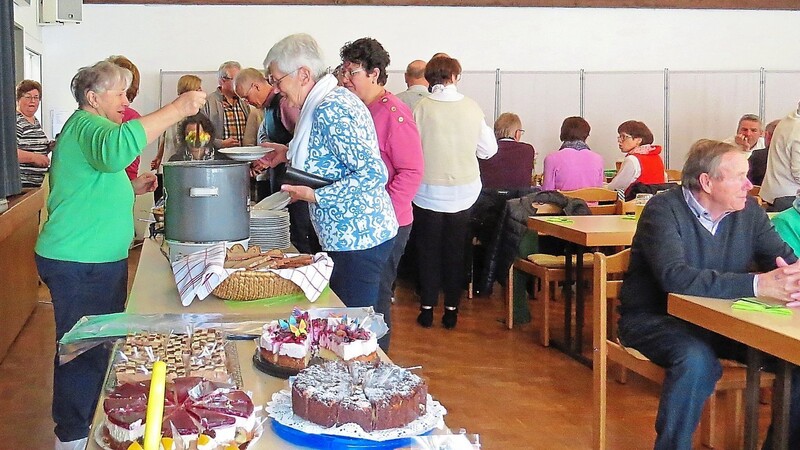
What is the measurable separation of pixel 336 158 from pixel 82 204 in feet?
2.52

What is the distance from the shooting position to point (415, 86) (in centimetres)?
546

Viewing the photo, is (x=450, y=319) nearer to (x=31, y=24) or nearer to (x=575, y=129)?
(x=575, y=129)

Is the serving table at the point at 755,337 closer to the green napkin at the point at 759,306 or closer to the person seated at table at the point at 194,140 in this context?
the green napkin at the point at 759,306

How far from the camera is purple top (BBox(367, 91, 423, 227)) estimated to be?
3.25m

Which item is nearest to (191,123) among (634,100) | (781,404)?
(781,404)

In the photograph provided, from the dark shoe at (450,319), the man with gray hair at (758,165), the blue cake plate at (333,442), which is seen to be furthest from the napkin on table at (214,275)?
the man with gray hair at (758,165)

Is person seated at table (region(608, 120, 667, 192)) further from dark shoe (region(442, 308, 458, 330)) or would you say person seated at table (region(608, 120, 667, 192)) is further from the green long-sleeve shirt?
the green long-sleeve shirt

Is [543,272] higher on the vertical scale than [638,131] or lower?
lower

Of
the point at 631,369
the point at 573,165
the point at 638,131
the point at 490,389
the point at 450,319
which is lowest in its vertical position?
the point at 490,389

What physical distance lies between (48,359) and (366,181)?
2.68 meters

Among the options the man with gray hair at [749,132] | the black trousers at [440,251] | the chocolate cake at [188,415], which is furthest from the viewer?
the man with gray hair at [749,132]

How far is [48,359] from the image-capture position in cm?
457

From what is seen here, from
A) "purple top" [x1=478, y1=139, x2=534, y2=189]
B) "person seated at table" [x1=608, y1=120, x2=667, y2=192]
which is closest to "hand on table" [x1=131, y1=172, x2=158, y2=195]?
"purple top" [x1=478, y1=139, x2=534, y2=189]

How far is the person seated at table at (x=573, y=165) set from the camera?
6.43m
